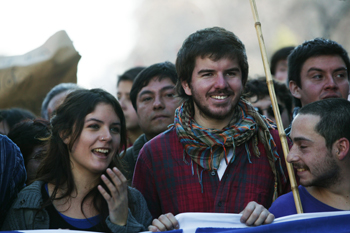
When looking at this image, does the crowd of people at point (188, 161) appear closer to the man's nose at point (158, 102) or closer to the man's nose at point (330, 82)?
the man's nose at point (158, 102)

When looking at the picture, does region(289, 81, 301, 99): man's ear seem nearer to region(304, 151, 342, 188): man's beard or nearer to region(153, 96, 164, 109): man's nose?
region(153, 96, 164, 109): man's nose

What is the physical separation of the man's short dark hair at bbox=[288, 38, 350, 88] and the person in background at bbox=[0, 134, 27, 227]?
7.77 feet

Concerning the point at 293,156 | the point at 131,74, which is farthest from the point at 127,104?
the point at 293,156

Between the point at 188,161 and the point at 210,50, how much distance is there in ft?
2.48

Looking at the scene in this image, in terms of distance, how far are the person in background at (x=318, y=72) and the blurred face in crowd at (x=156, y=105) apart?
1029 millimetres

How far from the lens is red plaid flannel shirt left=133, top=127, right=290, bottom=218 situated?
304 centimetres

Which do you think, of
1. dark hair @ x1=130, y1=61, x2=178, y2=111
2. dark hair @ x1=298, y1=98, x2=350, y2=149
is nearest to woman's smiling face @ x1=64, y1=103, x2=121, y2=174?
dark hair @ x1=298, y1=98, x2=350, y2=149

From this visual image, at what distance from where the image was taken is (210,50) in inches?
128

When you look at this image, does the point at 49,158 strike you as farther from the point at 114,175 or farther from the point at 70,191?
the point at 114,175

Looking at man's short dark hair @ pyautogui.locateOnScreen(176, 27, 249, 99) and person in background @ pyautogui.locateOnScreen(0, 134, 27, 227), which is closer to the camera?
person in background @ pyautogui.locateOnScreen(0, 134, 27, 227)

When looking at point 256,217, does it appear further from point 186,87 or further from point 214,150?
point 186,87

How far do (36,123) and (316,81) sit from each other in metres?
2.25

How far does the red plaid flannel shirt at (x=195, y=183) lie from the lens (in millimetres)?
3037

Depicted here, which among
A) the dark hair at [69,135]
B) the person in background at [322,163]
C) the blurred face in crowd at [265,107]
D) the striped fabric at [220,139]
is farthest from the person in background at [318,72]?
the dark hair at [69,135]
